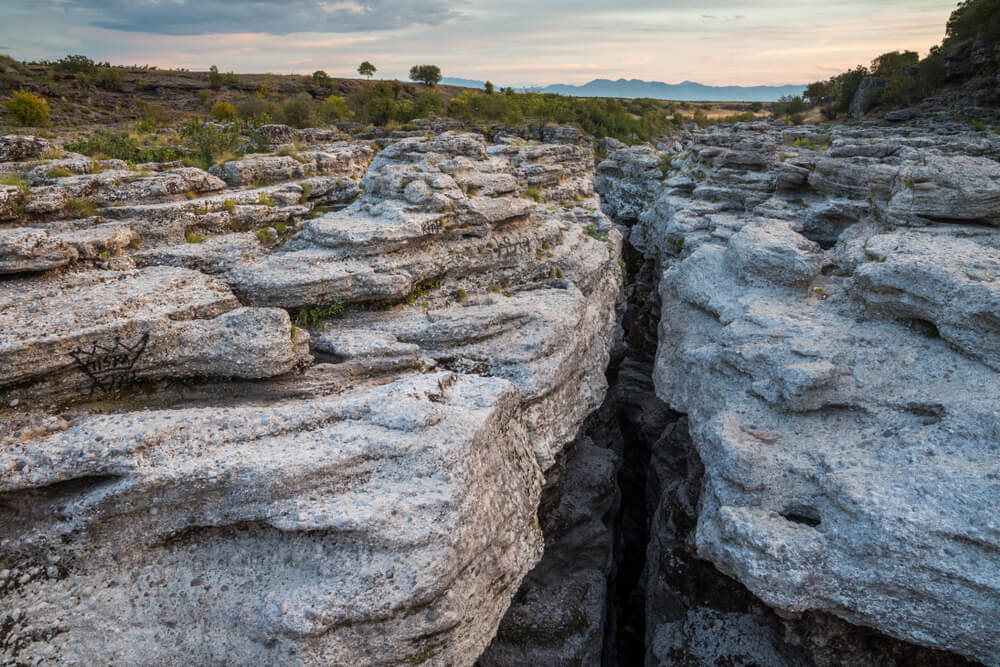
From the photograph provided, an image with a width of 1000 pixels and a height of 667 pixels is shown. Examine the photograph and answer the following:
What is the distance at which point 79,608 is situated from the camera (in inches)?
338

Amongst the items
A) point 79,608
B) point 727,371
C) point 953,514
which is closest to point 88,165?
point 79,608

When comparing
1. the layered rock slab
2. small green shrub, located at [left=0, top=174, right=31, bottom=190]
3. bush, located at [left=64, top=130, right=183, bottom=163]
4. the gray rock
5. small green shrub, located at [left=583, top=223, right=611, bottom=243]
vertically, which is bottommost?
the layered rock slab

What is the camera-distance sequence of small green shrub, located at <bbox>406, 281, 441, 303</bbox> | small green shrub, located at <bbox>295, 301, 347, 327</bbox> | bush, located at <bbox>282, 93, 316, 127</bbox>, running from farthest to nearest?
bush, located at <bbox>282, 93, 316, 127</bbox> → small green shrub, located at <bbox>406, 281, 441, 303</bbox> → small green shrub, located at <bbox>295, 301, 347, 327</bbox>

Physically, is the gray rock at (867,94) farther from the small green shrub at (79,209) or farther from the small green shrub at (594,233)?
the small green shrub at (79,209)

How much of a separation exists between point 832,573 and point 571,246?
1483cm

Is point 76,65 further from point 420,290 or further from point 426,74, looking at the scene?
point 420,290

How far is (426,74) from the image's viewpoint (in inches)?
4432

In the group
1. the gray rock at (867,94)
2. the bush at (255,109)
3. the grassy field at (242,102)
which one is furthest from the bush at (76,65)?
the gray rock at (867,94)

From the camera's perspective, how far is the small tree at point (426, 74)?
112500 mm

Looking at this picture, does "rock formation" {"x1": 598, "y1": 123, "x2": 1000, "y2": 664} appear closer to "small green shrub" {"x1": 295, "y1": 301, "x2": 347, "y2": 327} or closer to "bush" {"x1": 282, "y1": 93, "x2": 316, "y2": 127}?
"small green shrub" {"x1": 295, "y1": 301, "x2": 347, "y2": 327}

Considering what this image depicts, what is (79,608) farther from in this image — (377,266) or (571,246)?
(571,246)

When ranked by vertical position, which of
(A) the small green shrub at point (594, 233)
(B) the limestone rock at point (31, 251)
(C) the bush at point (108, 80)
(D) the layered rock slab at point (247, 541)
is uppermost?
(C) the bush at point (108, 80)

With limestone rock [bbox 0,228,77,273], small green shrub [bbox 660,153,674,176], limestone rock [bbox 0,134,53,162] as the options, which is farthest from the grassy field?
limestone rock [bbox 0,228,77,273]

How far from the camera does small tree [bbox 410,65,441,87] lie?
11250 cm
